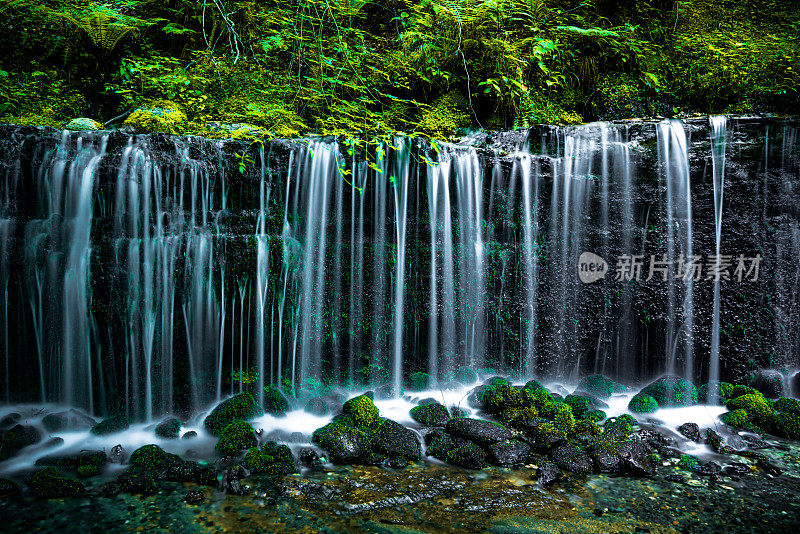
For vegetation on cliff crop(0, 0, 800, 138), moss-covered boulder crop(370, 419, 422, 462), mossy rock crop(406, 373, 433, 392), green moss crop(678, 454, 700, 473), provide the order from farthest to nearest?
1. vegetation on cliff crop(0, 0, 800, 138)
2. mossy rock crop(406, 373, 433, 392)
3. moss-covered boulder crop(370, 419, 422, 462)
4. green moss crop(678, 454, 700, 473)

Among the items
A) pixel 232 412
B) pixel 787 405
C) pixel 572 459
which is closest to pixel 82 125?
pixel 232 412

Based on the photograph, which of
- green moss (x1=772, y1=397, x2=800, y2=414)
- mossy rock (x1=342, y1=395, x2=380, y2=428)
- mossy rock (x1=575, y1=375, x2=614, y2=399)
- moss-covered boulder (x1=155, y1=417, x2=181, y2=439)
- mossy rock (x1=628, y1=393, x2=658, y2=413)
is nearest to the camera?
moss-covered boulder (x1=155, y1=417, x2=181, y2=439)

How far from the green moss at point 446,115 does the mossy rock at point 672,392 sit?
4.97 metres

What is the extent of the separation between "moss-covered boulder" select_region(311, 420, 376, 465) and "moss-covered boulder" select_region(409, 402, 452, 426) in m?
0.87

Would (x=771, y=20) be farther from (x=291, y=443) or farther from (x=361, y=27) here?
(x=291, y=443)

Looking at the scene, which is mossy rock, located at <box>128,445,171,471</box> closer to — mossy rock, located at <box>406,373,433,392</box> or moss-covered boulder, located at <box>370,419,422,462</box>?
moss-covered boulder, located at <box>370,419,422,462</box>

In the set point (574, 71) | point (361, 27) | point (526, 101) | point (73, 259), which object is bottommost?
point (73, 259)

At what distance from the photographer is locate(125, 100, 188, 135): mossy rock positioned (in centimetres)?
633

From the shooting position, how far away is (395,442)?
4.62m

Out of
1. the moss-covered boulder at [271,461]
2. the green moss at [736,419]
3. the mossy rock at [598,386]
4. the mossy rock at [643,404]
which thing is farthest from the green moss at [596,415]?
the moss-covered boulder at [271,461]

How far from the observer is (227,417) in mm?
5230

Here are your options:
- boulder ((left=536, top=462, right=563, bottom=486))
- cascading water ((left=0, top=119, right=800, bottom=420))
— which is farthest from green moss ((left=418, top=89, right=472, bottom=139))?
boulder ((left=536, top=462, right=563, bottom=486))

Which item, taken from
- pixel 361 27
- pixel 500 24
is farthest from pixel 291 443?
pixel 361 27

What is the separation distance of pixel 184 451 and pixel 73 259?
3.00 metres
